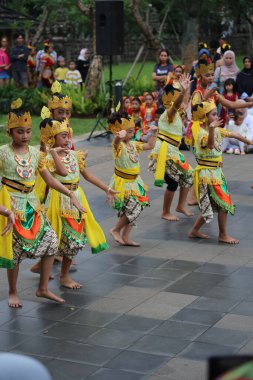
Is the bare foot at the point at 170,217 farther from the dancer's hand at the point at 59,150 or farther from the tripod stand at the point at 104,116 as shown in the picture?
the tripod stand at the point at 104,116

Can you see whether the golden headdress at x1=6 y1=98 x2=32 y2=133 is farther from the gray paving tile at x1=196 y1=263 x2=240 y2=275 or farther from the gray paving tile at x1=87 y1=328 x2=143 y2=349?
the gray paving tile at x1=196 y1=263 x2=240 y2=275

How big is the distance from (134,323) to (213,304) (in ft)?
2.49

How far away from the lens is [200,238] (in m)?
8.67

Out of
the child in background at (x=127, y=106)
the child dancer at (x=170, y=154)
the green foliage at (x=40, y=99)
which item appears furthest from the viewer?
the green foliage at (x=40, y=99)

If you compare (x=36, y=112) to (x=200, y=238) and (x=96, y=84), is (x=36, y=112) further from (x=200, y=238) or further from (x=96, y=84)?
(x=200, y=238)

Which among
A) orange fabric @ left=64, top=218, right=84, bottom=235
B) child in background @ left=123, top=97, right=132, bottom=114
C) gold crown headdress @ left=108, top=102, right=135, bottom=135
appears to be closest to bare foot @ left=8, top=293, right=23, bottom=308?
orange fabric @ left=64, top=218, right=84, bottom=235

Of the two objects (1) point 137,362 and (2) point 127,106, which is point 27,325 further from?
(2) point 127,106

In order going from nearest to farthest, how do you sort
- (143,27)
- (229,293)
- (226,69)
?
(229,293) < (226,69) < (143,27)

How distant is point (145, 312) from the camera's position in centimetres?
622

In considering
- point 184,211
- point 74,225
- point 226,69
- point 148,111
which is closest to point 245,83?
point 226,69

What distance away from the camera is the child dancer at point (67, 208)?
6.72 metres

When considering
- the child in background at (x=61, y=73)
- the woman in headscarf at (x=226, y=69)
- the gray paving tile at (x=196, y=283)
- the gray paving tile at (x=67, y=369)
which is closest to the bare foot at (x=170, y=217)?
the gray paving tile at (x=196, y=283)

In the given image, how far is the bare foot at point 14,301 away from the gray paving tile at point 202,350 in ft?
5.27

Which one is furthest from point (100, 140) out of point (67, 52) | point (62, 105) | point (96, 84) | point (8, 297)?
point (67, 52)
